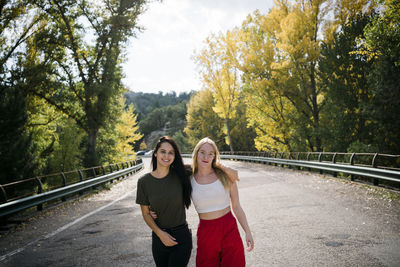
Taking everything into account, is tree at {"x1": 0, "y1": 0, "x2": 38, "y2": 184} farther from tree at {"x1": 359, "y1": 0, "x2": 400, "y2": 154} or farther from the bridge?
tree at {"x1": 359, "y1": 0, "x2": 400, "y2": 154}

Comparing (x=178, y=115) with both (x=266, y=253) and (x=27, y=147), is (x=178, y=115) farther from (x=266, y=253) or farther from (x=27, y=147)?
(x=266, y=253)

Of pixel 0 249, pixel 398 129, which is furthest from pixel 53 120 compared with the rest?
pixel 398 129

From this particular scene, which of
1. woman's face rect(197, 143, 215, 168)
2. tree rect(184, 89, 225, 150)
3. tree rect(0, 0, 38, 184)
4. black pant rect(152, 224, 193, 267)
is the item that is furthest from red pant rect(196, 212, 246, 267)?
tree rect(184, 89, 225, 150)

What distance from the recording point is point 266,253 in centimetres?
443

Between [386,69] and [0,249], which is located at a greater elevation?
[386,69]

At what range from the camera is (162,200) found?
2.75 meters

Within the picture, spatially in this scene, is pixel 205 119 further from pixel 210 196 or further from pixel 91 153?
pixel 210 196

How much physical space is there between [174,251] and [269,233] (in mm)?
3219

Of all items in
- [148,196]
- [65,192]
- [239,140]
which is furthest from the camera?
[239,140]

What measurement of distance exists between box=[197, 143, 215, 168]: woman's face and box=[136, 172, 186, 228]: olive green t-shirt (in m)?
0.35

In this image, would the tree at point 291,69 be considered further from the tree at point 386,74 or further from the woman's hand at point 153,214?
the woman's hand at point 153,214

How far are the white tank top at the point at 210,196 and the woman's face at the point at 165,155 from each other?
35cm

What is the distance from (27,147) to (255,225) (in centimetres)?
1032

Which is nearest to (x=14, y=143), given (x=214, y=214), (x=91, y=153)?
(x=91, y=153)
